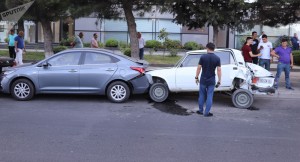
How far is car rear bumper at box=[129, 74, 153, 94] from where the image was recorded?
10.9m

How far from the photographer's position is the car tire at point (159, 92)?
11.0m

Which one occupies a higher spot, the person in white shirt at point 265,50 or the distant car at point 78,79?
the person in white shirt at point 265,50

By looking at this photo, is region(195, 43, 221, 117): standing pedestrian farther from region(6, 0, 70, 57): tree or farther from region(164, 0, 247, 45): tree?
region(6, 0, 70, 57): tree

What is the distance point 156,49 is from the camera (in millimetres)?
28219

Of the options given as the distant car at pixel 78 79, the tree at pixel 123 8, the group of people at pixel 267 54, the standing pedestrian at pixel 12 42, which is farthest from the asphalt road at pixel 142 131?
the standing pedestrian at pixel 12 42

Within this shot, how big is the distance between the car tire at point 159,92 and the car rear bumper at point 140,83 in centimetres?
15

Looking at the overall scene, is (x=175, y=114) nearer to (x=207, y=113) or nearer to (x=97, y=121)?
(x=207, y=113)

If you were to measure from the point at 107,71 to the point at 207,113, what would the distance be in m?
2.89

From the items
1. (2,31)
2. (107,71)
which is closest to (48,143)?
(107,71)

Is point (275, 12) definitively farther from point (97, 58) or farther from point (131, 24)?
point (97, 58)

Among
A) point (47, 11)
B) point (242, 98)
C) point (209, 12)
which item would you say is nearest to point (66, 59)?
point (242, 98)

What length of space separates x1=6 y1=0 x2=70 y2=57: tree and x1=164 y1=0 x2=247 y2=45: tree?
14.9 ft

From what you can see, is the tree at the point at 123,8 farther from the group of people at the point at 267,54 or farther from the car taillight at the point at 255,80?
the car taillight at the point at 255,80

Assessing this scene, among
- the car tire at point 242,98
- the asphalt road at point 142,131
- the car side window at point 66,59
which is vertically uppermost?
the car side window at point 66,59
